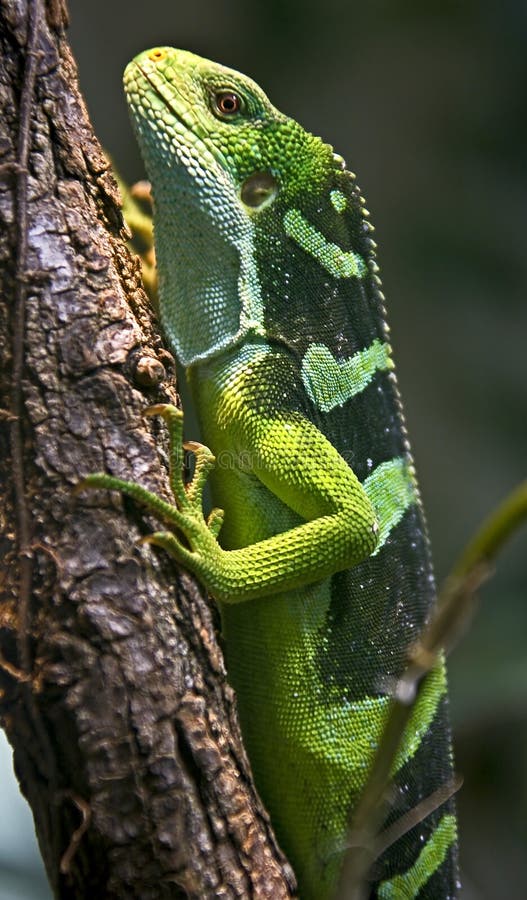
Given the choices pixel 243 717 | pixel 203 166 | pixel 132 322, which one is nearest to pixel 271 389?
pixel 132 322

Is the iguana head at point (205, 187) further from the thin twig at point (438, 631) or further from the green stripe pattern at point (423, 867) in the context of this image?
the green stripe pattern at point (423, 867)

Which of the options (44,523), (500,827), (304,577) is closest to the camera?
(44,523)

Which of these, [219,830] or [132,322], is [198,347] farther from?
[219,830]

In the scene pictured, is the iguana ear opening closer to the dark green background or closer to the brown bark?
the brown bark

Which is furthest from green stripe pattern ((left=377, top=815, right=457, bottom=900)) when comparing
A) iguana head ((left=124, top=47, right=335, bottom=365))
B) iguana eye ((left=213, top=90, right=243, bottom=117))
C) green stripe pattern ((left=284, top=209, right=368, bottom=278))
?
iguana eye ((left=213, top=90, right=243, bottom=117))

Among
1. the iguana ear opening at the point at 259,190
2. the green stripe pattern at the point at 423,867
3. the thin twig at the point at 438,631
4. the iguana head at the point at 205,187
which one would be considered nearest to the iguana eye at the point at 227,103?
the iguana head at the point at 205,187

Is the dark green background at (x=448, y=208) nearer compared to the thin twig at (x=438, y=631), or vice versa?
the thin twig at (x=438, y=631)

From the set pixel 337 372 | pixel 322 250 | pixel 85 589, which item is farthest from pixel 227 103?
pixel 85 589
